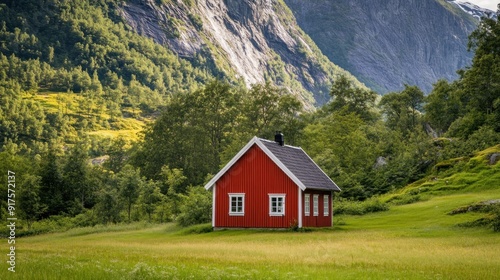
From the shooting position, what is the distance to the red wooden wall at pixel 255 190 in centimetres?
4738

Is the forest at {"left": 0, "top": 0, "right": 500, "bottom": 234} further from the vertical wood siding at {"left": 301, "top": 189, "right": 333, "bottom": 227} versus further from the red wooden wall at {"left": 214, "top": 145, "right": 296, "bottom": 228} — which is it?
the vertical wood siding at {"left": 301, "top": 189, "right": 333, "bottom": 227}

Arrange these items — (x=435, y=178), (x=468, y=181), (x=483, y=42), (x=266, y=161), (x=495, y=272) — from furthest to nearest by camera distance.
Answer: (x=483, y=42) < (x=435, y=178) < (x=468, y=181) < (x=266, y=161) < (x=495, y=272)

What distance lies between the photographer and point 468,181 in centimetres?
5969

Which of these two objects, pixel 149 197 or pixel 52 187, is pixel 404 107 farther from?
pixel 52 187

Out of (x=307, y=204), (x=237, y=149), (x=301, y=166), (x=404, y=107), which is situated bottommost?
(x=307, y=204)

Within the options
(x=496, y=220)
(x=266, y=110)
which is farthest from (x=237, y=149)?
(x=496, y=220)

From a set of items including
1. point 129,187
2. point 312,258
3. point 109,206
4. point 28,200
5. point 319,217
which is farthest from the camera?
point 109,206

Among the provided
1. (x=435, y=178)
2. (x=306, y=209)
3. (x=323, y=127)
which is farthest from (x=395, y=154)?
(x=306, y=209)

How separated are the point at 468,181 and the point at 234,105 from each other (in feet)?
150

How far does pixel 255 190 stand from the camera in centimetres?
4838

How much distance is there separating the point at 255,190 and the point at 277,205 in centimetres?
213

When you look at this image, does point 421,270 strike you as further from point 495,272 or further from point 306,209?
point 306,209

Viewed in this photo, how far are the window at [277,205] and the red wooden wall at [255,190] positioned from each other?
245 millimetres

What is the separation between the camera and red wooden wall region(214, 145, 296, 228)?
47.4 metres
